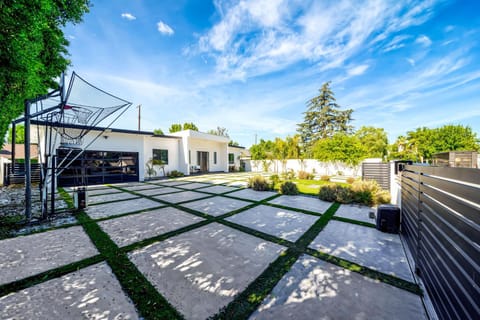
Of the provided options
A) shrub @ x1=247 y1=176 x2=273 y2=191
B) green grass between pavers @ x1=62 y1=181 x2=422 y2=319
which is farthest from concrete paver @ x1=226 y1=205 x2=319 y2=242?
shrub @ x1=247 y1=176 x2=273 y2=191

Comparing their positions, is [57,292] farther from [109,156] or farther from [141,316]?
[109,156]

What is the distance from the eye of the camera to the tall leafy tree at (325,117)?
24.7 m

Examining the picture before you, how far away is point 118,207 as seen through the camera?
17.7 ft

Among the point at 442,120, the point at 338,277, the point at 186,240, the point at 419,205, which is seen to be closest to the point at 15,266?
the point at 186,240

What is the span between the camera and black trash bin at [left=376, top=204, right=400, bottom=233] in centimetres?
350

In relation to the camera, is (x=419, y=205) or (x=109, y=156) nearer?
(x=419, y=205)

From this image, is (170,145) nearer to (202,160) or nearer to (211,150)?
(202,160)

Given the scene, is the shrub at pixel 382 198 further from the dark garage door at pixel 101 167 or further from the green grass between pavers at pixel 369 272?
the dark garage door at pixel 101 167

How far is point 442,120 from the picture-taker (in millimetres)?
16844

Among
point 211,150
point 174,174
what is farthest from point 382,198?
point 211,150

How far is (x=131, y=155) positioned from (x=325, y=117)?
2540 centimetres

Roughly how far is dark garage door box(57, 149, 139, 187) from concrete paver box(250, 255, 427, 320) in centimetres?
1199

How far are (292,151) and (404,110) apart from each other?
39.4 feet

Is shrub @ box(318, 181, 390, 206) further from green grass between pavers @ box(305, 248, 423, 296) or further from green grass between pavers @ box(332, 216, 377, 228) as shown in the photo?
green grass between pavers @ box(305, 248, 423, 296)
